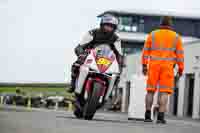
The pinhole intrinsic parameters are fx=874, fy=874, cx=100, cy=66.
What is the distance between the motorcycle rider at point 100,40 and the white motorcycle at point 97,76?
89 mm

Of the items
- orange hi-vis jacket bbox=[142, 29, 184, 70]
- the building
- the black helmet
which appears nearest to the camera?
orange hi-vis jacket bbox=[142, 29, 184, 70]

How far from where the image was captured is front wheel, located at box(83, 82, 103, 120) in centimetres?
1406

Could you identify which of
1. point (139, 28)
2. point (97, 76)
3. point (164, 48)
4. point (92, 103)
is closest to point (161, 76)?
point (164, 48)

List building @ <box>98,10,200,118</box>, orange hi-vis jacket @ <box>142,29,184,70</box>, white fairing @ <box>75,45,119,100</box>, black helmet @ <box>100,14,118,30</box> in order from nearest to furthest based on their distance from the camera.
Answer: orange hi-vis jacket @ <box>142,29,184,70</box> < black helmet @ <box>100,14,118,30</box> < white fairing @ <box>75,45,119,100</box> < building @ <box>98,10,200,118</box>

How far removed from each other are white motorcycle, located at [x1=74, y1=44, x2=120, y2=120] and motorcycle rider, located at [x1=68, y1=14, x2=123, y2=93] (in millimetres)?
89

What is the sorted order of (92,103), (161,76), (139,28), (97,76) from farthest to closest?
(139,28)
(97,76)
(92,103)
(161,76)

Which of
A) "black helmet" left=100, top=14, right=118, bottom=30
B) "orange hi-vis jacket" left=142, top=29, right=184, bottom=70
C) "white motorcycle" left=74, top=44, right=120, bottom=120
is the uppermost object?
"black helmet" left=100, top=14, right=118, bottom=30

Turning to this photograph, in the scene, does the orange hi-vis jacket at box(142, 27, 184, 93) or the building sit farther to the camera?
the building

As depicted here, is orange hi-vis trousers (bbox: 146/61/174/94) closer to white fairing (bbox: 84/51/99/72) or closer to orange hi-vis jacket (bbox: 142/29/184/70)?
orange hi-vis jacket (bbox: 142/29/184/70)

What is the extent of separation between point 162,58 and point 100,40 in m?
1.40

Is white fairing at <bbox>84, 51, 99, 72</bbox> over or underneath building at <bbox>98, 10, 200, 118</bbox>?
underneath

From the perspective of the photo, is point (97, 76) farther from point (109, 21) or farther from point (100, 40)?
point (109, 21)

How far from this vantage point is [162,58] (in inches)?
538

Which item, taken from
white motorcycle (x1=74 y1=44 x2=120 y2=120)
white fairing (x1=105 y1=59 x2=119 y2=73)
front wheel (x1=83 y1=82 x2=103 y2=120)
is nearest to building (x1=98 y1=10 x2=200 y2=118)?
white fairing (x1=105 y1=59 x2=119 y2=73)
